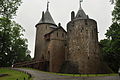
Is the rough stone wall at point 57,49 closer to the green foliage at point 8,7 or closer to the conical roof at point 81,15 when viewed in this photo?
the conical roof at point 81,15

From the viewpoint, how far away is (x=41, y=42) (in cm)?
4144

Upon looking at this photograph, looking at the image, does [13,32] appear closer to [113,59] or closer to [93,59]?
[93,59]

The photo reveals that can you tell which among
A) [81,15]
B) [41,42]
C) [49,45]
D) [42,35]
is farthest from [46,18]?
[81,15]

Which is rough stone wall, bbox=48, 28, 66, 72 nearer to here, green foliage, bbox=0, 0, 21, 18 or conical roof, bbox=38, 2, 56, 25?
conical roof, bbox=38, 2, 56, 25

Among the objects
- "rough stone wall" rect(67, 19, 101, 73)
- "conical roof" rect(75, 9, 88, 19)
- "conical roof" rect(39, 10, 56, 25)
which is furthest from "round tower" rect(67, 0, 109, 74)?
"conical roof" rect(39, 10, 56, 25)

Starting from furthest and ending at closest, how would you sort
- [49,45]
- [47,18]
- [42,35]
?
[47,18]
[42,35]
[49,45]

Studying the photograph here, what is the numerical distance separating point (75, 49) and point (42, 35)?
13.7 metres

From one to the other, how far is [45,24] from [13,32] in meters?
11.5

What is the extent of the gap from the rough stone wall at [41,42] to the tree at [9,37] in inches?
169

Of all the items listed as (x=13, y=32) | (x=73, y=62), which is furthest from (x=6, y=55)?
(x=73, y=62)

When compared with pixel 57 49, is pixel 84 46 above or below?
above

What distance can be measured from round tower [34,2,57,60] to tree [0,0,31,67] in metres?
4.41

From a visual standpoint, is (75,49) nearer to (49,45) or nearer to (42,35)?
(49,45)

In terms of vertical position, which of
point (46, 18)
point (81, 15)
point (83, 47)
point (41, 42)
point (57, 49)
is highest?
point (46, 18)
